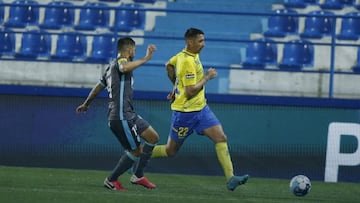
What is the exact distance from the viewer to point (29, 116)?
13.6 metres

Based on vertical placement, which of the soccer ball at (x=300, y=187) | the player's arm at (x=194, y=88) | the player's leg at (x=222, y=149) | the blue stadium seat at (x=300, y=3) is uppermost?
the blue stadium seat at (x=300, y=3)

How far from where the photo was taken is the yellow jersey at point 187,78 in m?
10.4

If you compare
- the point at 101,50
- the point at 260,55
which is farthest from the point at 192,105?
the point at 260,55

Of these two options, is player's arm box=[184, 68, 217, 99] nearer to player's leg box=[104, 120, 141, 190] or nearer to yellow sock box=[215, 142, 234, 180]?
yellow sock box=[215, 142, 234, 180]

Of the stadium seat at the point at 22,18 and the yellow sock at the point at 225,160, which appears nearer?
the yellow sock at the point at 225,160

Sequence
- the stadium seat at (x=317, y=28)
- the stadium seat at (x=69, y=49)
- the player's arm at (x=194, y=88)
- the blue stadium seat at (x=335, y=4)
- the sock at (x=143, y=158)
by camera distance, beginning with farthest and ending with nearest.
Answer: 1. the blue stadium seat at (x=335, y=4)
2. the stadium seat at (x=317, y=28)
3. the stadium seat at (x=69, y=49)
4. the sock at (x=143, y=158)
5. the player's arm at (x=194, y=88)

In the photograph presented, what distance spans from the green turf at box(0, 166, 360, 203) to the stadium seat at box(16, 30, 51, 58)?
305cm

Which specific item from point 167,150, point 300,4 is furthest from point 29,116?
point 300,4

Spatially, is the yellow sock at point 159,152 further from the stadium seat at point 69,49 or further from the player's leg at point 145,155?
the stadium seat at point 69,49

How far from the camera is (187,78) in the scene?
34.0 feet

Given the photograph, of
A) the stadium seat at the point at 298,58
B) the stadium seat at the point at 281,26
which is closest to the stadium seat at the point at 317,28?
the stadium seat at the point at 281,26

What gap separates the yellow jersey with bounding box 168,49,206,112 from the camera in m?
10.4

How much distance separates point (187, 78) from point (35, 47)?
6.19 meters

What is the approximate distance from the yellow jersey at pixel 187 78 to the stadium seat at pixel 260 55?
5.49 meters
